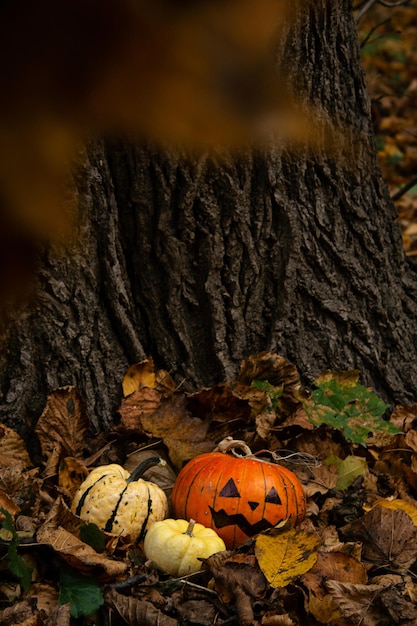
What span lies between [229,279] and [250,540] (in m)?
1.00

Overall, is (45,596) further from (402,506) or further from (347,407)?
(347,407)

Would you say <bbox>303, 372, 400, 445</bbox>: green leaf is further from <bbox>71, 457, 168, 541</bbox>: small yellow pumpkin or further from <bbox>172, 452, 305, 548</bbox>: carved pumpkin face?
<bbox>71, 457, 168, 541</bbox>: small yellow pumpkin

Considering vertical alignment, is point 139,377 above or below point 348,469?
above

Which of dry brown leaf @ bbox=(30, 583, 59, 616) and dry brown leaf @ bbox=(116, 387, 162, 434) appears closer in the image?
dry brown leaf @ bbox=(30, 583, 59, 616)

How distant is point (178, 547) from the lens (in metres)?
1.94

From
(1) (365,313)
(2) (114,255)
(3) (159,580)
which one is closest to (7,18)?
(3) (159,580)

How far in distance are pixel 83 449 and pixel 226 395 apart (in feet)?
1.74

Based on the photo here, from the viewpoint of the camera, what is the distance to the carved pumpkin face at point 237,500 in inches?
83.0

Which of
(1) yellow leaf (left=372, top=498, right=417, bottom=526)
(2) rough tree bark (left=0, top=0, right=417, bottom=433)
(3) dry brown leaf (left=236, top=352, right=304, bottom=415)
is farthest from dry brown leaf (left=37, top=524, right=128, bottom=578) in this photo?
(3) dry brown leaf (left=236, top=352, right=304, bottom=415)

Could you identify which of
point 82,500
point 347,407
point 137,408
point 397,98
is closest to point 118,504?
point 82,500

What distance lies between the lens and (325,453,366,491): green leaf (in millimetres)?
2467

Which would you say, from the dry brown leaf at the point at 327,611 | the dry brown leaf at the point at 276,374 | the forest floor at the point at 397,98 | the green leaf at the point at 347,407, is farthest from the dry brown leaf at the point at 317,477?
the forest floor at the point at 397,98

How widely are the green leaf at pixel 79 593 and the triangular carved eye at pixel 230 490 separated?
1.49ft

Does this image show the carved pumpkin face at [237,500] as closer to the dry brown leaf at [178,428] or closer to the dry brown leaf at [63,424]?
the dry brown leaf at [178,428]
